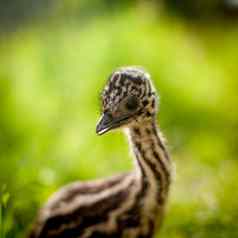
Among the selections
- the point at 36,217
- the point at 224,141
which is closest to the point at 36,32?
the point at 224,141

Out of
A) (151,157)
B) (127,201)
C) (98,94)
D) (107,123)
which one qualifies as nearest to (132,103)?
(107,123)

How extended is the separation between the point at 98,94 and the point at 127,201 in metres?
2.54

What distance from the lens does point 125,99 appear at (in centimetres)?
572

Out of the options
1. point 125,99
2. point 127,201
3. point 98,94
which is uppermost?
point 98,94

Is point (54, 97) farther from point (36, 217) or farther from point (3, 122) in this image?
point (36, 217)

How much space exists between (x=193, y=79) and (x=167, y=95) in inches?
13.1

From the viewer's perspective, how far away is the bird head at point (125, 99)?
5.69 m

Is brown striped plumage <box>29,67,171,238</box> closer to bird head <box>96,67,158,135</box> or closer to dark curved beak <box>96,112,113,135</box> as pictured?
bird head <box>96,67,158,135</box>

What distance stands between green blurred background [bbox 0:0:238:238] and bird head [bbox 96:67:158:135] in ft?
2.59

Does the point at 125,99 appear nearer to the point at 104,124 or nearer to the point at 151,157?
the point at 104,124

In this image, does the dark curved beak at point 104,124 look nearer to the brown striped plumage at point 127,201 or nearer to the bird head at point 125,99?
the bird head at point 125,99

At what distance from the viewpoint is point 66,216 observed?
20.1 feet

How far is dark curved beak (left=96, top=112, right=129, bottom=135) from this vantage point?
566cm

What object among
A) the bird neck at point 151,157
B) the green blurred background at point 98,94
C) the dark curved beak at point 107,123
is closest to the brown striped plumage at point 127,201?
the bird neck at point 151,157
